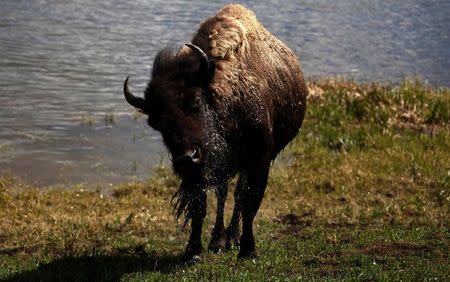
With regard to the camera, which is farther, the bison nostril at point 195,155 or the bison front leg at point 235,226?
the bison front leg at point 235,226

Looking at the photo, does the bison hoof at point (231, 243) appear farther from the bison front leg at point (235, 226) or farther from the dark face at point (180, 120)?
the dark face at point (180, 120)

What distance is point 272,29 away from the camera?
3888 centimetres

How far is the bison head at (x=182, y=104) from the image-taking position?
7.52 metres

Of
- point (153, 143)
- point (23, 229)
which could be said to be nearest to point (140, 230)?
point (23, 229)

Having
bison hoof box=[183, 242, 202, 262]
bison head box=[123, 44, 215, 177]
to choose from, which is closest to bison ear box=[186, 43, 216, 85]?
bison head box=[123, 44, 215, 177]

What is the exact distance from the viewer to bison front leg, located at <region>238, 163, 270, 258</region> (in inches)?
364

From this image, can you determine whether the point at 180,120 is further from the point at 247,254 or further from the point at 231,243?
the point at 231,243

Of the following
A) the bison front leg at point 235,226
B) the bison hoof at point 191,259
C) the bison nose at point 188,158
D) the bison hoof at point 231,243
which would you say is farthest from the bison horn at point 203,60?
the bison hoof at point 231,243

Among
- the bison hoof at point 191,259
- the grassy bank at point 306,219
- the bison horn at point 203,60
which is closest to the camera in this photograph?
the bison horn at point 203,60

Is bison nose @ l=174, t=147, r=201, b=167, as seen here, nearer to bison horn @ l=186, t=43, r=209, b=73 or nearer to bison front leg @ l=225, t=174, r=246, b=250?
bison horn @ l=186, t=43, r=209, b=73

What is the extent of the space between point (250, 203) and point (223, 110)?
60.7 inches

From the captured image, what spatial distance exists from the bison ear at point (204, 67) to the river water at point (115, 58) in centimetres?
120

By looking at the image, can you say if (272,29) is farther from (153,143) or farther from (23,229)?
(23,229)

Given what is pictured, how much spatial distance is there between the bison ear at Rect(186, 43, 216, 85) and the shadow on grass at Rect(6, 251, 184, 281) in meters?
2.00
